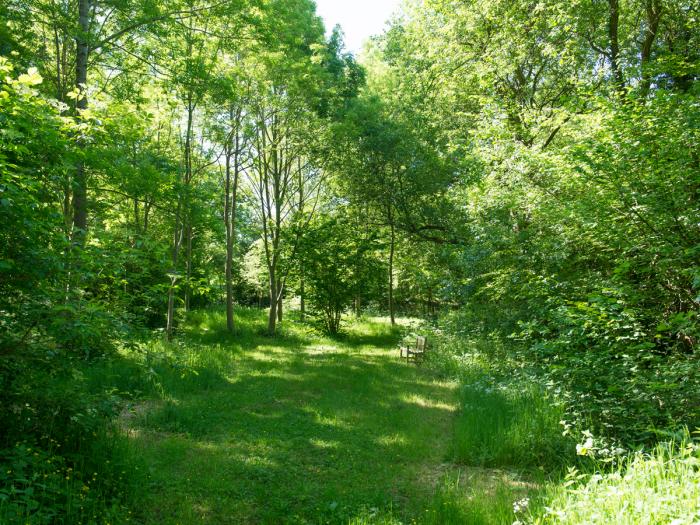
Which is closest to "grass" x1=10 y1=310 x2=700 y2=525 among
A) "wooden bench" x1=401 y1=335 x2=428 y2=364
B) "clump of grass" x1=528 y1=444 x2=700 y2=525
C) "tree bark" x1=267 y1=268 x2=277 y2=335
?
"clump of grass" x1=528 y1=444 x2=700 y2=525

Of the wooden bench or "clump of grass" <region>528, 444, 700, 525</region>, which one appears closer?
"clump of grass" <region>528, 444, 700, 525</region>

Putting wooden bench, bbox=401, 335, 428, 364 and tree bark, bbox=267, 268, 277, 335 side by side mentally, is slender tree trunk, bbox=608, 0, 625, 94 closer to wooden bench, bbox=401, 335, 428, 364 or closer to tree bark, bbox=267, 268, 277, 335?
wooden bench, bbox=401, 335, 428, 364

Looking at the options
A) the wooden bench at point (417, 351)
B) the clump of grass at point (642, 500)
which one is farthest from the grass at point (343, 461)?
the wooden bench at point (417, 351)

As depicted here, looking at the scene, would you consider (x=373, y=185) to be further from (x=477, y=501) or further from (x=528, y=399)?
(x=477, y=501)

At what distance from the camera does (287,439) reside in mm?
6508

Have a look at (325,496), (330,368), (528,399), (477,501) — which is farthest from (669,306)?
(330,368)

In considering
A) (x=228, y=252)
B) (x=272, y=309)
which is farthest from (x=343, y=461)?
(x=228, y=252)

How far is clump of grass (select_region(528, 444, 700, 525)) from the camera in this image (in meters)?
2.82

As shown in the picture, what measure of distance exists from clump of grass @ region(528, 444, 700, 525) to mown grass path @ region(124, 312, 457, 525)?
5.63 ft

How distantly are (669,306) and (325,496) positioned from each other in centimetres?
587

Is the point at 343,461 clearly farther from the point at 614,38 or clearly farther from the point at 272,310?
the point at 614,38

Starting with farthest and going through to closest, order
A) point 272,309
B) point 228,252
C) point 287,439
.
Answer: point 272,309, point 228,252, point 287,439

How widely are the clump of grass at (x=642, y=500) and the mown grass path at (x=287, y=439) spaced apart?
1.72 m

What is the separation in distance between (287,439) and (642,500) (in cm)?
460
